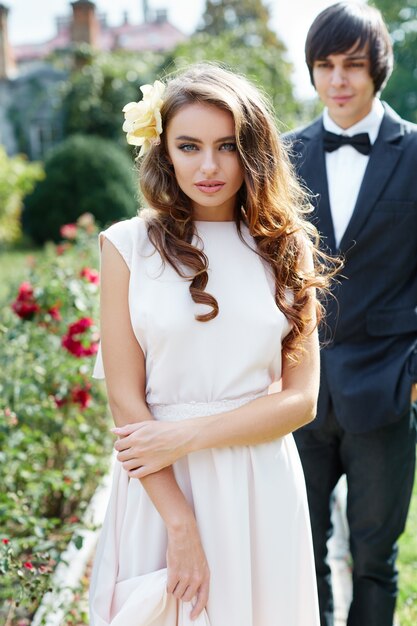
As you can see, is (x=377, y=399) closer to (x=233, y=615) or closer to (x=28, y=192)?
(x=233, y=615)

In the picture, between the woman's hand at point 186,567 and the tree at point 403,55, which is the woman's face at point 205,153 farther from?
the tree at point 403,55

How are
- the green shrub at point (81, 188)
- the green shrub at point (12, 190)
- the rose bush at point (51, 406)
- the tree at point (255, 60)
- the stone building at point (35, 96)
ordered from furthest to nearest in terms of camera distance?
the stone building at point (35, 96)
the tree at point (255, 60)
the green shrub at point (81, 188)
the green shrub at point (12, 190)
the rose bush at point (51, 406)

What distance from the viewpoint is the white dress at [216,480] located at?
5.65ft

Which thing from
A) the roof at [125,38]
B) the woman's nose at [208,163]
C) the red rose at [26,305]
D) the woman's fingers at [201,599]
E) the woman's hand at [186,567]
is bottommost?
the roof at [125,38]

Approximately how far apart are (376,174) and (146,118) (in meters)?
0.89

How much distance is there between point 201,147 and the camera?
5.75ft

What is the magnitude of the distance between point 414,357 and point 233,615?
1.02m

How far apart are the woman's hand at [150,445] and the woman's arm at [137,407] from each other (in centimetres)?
4

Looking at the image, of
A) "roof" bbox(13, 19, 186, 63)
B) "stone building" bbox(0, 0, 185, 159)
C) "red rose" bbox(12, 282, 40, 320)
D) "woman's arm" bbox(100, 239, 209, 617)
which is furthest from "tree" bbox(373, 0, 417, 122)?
"woman's arm" bbox(100, 239, 209, 617)

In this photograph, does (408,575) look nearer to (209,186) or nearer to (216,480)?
(216,480)

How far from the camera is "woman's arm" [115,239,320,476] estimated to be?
167cm

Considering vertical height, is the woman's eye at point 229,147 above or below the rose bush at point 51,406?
above

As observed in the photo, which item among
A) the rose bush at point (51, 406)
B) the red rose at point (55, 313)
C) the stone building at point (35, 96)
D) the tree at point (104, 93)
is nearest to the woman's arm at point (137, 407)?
the rose bush at point (51, 406)

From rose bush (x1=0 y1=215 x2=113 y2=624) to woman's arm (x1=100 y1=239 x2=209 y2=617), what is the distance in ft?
4.27
